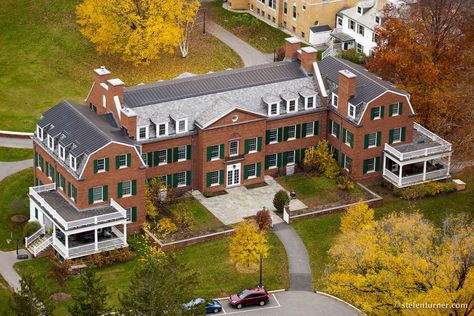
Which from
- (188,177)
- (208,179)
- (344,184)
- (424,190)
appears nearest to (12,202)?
(188,177)

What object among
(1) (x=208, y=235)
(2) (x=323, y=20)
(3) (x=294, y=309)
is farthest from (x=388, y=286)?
(2) (x=323, y=20)

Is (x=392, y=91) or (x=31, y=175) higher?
(x=392, y=91)

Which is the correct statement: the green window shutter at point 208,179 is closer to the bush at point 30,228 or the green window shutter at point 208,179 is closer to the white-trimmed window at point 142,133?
the white-trimmed window at point 142,133

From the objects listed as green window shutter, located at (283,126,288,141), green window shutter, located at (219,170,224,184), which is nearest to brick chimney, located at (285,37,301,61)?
green window shutter, located at (283,126,288,141)

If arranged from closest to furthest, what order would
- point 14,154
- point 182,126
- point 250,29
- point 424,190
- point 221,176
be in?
point 182,126 → point 221,176 → point 424,190 → point 14,154 → point 250,29

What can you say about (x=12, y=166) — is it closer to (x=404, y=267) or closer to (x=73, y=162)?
(x=73, y=162)

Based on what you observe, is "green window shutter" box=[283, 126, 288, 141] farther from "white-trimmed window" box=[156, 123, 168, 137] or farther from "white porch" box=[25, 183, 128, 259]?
"white porch" box=[25, 183, 128, 259]

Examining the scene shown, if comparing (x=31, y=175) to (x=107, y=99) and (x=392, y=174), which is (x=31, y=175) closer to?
(x=107, y=99)
